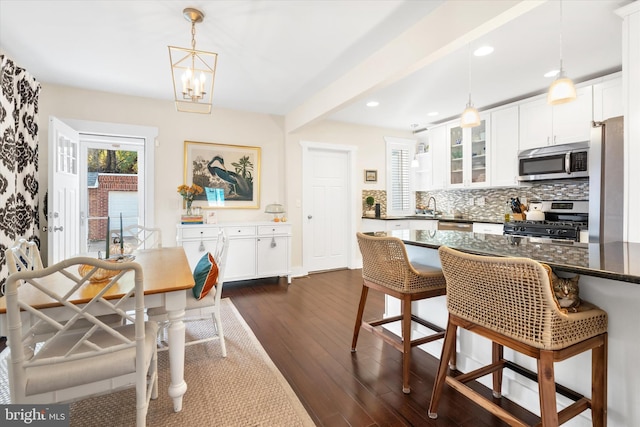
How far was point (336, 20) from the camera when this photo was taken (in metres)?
2.29

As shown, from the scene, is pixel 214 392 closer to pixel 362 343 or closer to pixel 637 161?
pixel 362 343

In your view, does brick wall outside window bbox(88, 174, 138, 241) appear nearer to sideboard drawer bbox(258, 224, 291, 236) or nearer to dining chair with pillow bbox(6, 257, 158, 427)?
sideboard drawer bbox(258, 224, 291, 236)

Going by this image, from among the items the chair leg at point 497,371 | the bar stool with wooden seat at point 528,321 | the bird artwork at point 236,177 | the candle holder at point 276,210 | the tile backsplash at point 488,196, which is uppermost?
the bird artwork at point 236,177

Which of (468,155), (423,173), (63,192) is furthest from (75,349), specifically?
(423,173)

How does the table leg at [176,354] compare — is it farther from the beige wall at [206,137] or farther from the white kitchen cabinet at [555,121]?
the white kitchen cabinet at [555,121]

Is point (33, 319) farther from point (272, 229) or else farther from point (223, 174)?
point (223, 174)

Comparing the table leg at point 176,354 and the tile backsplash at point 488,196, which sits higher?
the tile backsplash at point 488,196

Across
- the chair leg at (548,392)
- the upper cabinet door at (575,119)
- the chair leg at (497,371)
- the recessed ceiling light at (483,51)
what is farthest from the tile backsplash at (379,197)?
the chair leg at (548,392)

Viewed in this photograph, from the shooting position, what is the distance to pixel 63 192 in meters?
3.12

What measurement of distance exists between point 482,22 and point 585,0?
2.87 feet

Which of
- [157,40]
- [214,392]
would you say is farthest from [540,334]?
[157,40]

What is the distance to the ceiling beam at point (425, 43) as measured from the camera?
71.1 inches

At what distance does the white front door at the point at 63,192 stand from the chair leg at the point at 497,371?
3760mm

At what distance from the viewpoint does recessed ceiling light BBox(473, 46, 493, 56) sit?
8.68ft
